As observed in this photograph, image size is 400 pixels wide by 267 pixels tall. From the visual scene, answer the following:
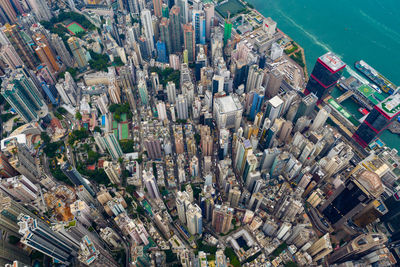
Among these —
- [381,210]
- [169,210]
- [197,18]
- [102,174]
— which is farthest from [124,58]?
[381,210]

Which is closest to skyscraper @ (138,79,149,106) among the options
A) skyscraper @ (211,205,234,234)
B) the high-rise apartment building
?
the high-rise apartment building

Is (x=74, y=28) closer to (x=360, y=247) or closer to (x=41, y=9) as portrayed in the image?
(x=41, y=9)

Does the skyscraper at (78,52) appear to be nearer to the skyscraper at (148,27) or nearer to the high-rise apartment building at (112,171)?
the skyscraper at (148,27)

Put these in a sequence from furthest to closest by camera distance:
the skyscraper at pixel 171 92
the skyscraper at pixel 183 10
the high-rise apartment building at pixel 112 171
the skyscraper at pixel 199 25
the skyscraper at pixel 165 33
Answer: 1. the skyscraper at pixel 183 10
2. the skyscraper at pixel 199 25
3. the skyscraper at pixel 165 33
4. the skyscraper at pixel 171 92
5. the high-rise apartment building at pixel 112 171

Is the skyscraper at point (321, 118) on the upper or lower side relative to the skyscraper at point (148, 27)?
lower

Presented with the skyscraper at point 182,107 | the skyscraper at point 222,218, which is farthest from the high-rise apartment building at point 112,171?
the skyscraper at point 222,218

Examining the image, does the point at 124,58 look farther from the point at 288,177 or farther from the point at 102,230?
the point at 288,177
